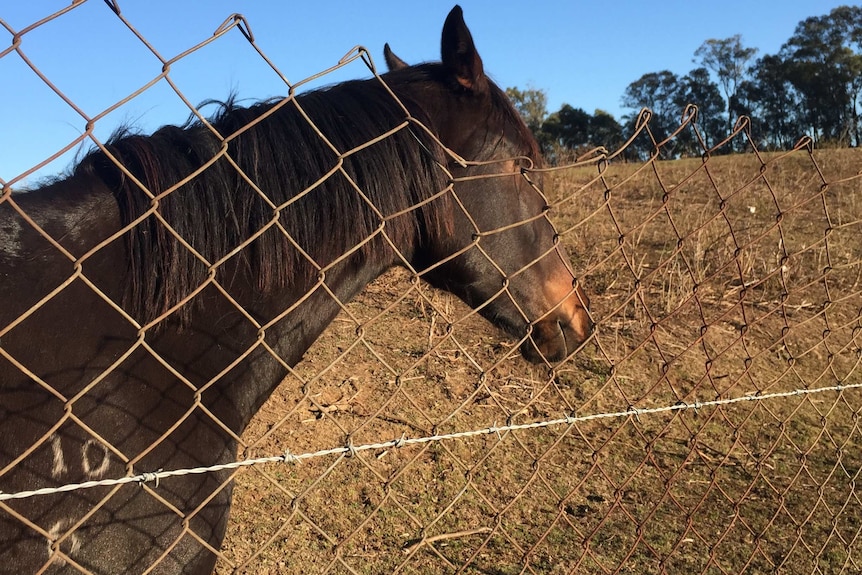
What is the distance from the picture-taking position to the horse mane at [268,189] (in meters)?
1.41

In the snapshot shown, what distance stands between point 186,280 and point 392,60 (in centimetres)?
171

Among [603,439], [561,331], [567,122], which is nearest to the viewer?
[561,331]

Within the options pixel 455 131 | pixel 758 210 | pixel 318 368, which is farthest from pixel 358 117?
pixel 758 210

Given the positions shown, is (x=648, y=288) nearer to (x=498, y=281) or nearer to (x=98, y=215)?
(x=498, y=281)

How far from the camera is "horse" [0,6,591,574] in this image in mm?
1248

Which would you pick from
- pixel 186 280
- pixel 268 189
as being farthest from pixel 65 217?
pixel 268 189

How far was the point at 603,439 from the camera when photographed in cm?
425

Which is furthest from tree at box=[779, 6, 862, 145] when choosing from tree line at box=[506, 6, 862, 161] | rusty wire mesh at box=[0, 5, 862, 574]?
rusty wire mesh at box=[0, 5, 862, 574]

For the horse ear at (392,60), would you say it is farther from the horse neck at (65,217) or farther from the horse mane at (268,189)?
the horse neck at (65,217)

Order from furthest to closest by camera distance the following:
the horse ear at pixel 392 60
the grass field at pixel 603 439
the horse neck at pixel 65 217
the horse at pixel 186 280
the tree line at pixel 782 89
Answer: the tree line at pixel 782 89
the horse ear at pixel 392 60
the grass field at pixel 603 439
the horse neck at pixel 65 217
the horse at pixel 186 280

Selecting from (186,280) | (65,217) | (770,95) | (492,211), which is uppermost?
(65,217)

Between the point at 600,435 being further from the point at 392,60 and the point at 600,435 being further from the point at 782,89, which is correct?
the point at 782,89

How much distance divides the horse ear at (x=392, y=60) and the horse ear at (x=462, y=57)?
26.8 inches

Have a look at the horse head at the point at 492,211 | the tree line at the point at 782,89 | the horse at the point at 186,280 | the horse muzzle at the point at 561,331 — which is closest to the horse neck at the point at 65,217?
the horse at the point at 186,280
